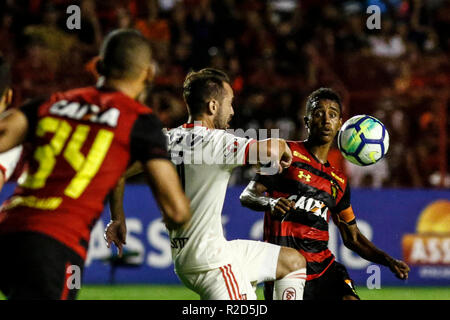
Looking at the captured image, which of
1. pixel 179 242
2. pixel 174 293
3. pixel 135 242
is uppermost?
pixel 135 242

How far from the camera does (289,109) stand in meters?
12.6

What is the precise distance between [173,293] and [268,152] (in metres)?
6.50

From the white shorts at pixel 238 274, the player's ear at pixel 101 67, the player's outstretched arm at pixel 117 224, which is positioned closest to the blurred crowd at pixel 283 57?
the player's outstretched arm at pixel 117 224

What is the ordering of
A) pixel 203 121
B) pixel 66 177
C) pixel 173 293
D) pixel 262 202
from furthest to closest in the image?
pixel 173 293
pixel 262 202
pixel 203 121
pixel 66 177

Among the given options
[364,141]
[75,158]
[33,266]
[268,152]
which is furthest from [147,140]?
[364,141]

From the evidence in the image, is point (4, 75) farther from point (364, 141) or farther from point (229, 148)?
point (364, 141)

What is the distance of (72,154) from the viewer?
3.66 m

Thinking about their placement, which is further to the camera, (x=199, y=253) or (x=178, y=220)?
(x=199, y=253)

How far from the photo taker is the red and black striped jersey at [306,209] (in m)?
5.96

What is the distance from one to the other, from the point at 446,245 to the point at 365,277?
1449 mm

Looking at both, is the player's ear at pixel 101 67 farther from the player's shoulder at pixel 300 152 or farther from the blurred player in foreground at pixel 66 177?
the player's shoulder at pixel 300 152
